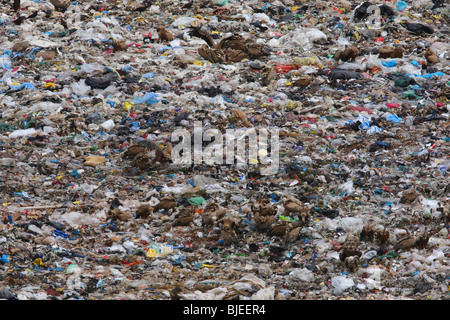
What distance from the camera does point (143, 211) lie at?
415cm

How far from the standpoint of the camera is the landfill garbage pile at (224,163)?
138 inches

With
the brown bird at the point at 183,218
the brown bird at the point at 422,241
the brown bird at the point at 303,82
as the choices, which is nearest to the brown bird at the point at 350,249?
the brown bird at the point at 422,241

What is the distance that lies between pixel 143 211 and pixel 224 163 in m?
1.03

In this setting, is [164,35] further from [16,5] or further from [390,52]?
[390,52]

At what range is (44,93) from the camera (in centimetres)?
593

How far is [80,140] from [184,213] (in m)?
1.74

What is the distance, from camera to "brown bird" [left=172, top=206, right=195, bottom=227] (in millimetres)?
4027

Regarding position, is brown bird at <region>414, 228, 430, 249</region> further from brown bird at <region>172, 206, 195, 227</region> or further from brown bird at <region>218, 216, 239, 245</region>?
brown bird at <region>172, 206, 195, 227</region>

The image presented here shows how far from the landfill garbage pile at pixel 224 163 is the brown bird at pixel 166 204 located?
2 cm

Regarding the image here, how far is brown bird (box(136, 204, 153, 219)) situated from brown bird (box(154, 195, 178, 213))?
0.31ft

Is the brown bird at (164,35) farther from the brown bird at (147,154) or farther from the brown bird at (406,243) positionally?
the brown bird at (406,243)

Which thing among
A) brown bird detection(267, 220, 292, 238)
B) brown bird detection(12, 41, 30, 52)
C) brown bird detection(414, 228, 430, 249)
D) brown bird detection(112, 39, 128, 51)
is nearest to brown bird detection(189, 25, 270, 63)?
brown bird detection(112, 39, 128, 51)
